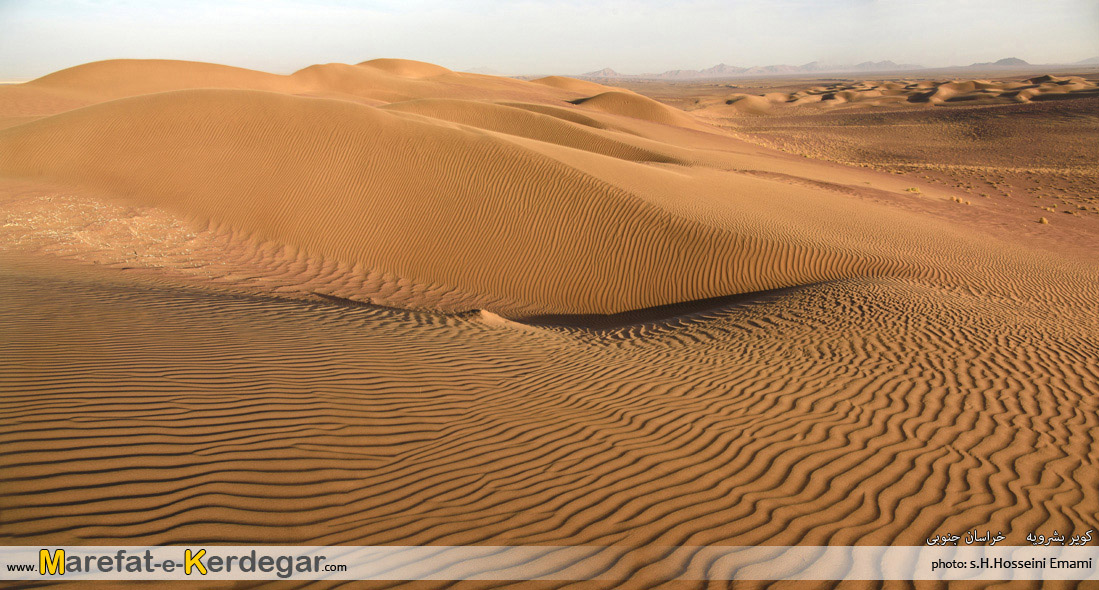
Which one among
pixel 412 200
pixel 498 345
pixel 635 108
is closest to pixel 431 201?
pixel 412 200

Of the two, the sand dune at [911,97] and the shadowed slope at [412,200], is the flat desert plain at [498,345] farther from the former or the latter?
the sand dune at [911,97]

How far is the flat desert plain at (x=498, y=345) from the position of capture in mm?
3699

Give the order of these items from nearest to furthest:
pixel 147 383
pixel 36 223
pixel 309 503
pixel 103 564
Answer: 1. pixel 103 564
2. pixel 309 503
3. pixel 147 383
4. pixel 36 223

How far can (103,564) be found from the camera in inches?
116

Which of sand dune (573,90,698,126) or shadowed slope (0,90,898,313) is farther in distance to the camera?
sand dune (573,90,698,126)

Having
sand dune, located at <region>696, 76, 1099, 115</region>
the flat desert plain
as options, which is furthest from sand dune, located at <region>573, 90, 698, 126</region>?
the flat desert plain

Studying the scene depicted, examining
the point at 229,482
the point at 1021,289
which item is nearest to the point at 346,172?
the point at 229,482

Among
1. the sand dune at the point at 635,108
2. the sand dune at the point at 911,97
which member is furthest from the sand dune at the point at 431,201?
the sand dune at the point at 911,97

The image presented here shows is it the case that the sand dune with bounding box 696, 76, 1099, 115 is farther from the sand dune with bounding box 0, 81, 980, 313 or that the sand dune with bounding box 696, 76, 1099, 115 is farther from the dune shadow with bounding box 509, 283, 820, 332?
the dune shadow with bounding box 509, 283, 820, 332

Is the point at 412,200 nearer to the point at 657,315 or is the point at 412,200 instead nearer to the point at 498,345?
the point at 657,315

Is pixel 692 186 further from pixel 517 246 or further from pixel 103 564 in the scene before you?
pixel 103 564

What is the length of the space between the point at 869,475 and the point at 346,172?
1417 centimetres

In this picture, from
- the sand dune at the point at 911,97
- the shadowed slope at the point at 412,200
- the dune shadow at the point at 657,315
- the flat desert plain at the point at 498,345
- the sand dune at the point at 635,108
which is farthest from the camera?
the sand dune at the point at 911,97

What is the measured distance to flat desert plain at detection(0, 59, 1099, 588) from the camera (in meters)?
3.70
